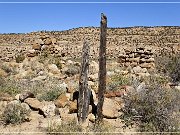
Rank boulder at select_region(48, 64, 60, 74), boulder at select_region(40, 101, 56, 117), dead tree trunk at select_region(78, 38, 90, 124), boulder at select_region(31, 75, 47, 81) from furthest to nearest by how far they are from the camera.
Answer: boulder at select_region(48, 64, 60, 74)
boulder at select_region(31, 75, 47, 81)
boulder at select_region(40, 101, 56, 117)
dead tree trunk at select_region(78, 38, 90, 124)

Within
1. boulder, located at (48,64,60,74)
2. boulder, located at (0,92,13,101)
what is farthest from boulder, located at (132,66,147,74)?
boulder, located at (0,92,13,101)

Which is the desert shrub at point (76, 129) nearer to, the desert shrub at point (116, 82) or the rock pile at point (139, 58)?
the desert shrub at point (116, 82)

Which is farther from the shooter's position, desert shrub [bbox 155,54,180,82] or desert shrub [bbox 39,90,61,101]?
desert shrub [bbox 155,54,180,82]

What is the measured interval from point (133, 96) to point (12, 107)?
377cm

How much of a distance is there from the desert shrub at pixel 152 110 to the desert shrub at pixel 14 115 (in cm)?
300

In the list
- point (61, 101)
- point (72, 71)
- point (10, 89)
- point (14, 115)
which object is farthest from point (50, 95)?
point (72, 71)

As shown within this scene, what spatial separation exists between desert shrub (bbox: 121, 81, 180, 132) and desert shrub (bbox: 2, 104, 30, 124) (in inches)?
118

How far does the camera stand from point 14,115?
37.9 feet

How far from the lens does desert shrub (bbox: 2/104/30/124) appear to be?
11516mm

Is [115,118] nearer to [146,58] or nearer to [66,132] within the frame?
[66,132]

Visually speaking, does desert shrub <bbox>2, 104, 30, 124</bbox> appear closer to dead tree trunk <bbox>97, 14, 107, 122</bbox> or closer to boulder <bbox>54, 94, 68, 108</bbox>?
boulder <bbox>54, 94, 68, 108</bbox>

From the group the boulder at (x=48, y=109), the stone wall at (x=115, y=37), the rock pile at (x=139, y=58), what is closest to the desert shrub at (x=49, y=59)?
the rock pile at (x=139, y=58)

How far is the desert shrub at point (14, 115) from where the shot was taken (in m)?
11.5

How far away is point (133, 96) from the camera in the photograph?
39.9 feet
